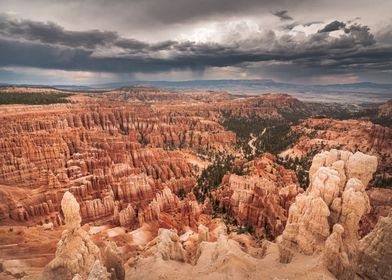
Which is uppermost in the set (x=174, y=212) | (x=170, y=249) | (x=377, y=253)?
(x=377, y=253)

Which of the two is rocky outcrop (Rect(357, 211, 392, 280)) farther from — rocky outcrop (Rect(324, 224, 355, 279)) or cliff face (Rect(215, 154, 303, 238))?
cliff face (Rect(215, 154, 303, 238))

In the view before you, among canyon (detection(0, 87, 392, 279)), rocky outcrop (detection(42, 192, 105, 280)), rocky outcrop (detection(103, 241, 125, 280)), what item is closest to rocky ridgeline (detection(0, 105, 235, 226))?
canyon (detection(0, 87, 392, 279))

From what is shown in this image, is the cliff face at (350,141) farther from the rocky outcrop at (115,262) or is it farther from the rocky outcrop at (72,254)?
the rocky outcrop at (72,254)

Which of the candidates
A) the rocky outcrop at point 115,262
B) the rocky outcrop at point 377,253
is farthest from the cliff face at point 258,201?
the rocky outcrop at point 115,262

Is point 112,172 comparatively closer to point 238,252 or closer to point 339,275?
point 238,252

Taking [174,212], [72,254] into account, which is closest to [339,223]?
[72,254]

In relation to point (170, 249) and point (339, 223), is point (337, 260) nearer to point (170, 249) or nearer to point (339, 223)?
point (339, 223)

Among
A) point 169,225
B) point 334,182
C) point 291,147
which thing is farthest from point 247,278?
point 291,147
